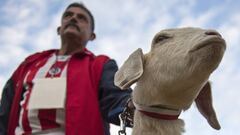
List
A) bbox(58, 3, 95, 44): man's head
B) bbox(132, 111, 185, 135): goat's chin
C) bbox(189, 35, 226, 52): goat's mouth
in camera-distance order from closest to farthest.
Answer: bbox(189, 35, 226, 52): goat's mouth → bbox(132, 111, 185, 135): goat's chin → bbox(58, 3, 95, 44): man's head

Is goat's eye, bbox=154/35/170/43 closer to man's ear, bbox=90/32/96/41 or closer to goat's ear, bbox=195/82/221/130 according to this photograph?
goat's ear, bbox=195/82/221/130

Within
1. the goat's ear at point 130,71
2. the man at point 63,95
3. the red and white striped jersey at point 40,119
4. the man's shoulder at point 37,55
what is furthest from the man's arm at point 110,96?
the goat's ear at point 130,71

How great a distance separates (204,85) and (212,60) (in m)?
0.28

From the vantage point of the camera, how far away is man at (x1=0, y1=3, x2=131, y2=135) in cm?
351

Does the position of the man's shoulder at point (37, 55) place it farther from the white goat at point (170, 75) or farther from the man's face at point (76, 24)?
the white goat at point (170, 75)

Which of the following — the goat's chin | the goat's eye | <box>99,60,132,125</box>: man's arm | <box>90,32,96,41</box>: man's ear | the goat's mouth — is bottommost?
the goat's chin

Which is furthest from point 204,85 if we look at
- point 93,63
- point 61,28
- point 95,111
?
point 61,28

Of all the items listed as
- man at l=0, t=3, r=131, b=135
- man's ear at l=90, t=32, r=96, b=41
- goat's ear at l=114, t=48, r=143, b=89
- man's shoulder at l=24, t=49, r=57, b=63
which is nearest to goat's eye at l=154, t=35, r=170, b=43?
goat's ear at l=114, t=48, r=143, b=89

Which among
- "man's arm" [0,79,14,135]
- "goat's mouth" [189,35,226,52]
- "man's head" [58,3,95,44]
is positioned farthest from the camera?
"man's head" [58,3,95,44]

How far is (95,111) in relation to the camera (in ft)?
11.7

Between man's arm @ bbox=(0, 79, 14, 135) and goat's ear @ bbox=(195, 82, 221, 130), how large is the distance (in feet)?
5.63

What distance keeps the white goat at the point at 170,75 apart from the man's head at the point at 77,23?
1617 millimetres

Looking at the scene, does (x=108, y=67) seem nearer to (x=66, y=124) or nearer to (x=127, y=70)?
(x=66, y=124)

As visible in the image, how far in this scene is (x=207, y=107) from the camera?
8.93 ft
